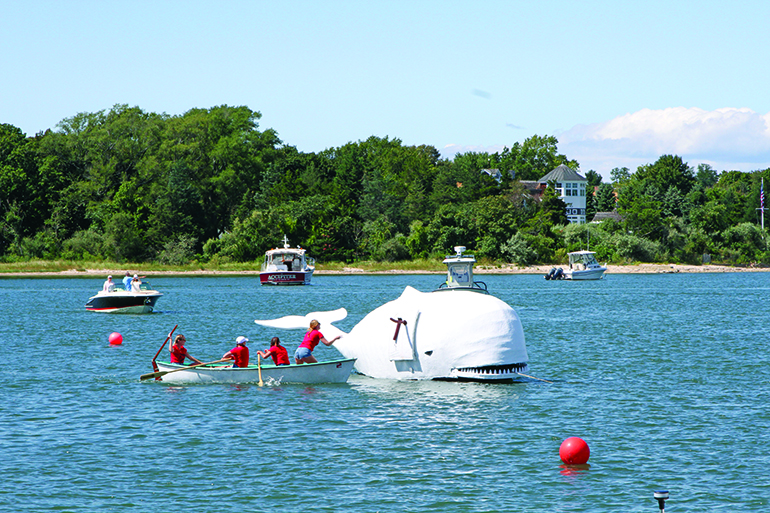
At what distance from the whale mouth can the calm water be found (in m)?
0.31

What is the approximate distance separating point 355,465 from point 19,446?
7.18 metres

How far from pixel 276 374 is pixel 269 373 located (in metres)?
0.20

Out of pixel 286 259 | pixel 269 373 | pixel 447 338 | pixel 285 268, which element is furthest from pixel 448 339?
pixel 286 259

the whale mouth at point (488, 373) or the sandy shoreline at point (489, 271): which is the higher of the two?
the sandy shoreline at point (489, 271)

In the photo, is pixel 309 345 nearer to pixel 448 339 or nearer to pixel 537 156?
pixel 448 339

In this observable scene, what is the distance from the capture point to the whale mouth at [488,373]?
22.6 meters

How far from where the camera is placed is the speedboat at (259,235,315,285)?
81.7 meters

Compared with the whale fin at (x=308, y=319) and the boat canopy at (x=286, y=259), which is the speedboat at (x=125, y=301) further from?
the boat canopy at (x=286, y=259)

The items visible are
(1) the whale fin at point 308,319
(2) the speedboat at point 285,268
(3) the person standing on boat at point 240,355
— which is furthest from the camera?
(2) the speedboat at point 285,268

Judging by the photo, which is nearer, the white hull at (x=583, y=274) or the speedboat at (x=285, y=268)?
the speedboat at (x=285, y=268)

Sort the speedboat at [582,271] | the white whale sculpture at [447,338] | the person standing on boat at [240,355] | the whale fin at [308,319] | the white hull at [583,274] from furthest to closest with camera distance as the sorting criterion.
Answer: the speedboat at [582,271]
the white hull at [583,274]
the whale fin at [308,319]
the person standing on boat at [240,355]
the white whale sculpture at [447,338]

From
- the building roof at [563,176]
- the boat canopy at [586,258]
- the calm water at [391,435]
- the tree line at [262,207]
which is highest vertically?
the building roof at [563,176]

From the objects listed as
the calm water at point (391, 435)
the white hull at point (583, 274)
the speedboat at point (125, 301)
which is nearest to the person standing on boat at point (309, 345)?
the calm water at point (391, 435)

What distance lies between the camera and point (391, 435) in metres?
18.0
